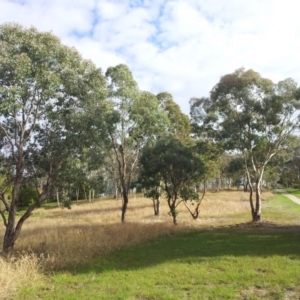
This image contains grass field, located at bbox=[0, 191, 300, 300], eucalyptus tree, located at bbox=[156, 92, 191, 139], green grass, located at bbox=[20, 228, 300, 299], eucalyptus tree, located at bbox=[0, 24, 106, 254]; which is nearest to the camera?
green grass, located at bbox=[20, 228, 300, 299]

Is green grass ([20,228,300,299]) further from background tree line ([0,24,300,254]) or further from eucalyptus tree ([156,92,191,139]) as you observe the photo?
eucalyptus tree ([156,92,191,139])

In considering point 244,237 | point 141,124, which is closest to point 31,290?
point 244,237

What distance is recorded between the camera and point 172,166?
21516 millimetres

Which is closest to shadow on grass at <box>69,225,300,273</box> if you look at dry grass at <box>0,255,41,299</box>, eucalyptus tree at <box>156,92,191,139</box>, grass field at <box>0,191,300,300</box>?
grass field at <box>0,191,300,300</box>

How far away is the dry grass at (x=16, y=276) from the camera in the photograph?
8406 mm

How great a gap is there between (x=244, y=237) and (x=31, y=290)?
35.9 feet

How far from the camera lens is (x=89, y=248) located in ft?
43.8

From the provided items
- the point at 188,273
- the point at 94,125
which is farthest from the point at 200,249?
the point at 94,125

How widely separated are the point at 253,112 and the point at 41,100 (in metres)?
14.6

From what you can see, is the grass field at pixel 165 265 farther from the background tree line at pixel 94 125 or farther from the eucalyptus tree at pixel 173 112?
the eucalyptus tree at pixel 173 112

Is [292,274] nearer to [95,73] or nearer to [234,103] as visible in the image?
[95,73]

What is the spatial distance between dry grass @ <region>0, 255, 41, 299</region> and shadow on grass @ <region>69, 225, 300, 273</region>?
1.49 meters

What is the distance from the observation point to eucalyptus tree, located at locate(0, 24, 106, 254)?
11.7 metres

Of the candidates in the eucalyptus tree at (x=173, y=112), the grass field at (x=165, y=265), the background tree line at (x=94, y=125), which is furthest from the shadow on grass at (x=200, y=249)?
the eucalyptus tree at (x=173, y=112)
